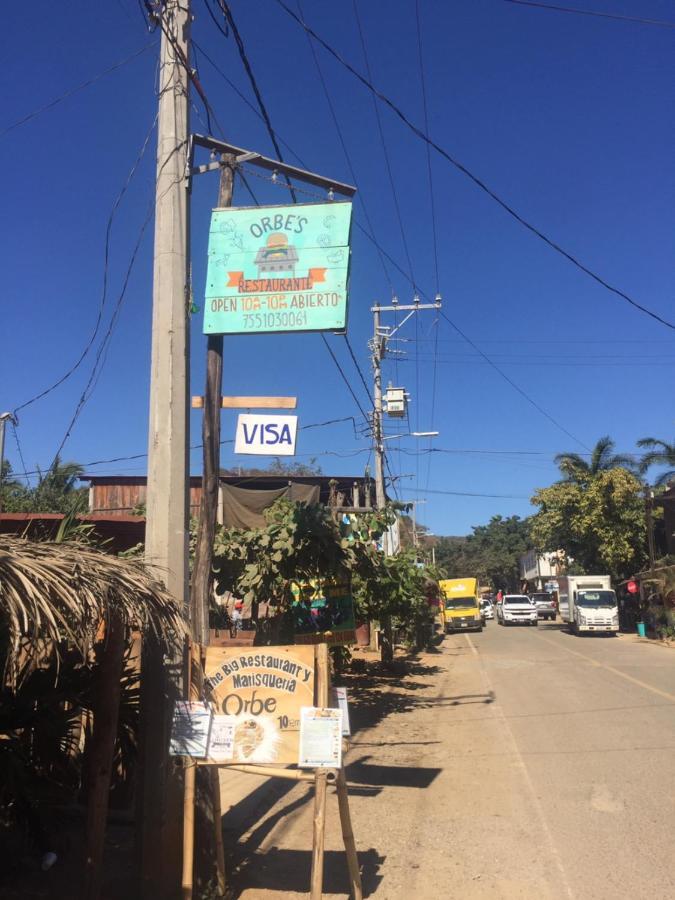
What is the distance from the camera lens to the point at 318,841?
4387 millimetres

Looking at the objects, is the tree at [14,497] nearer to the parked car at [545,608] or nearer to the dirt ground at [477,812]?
the dirt ground at [477,812]

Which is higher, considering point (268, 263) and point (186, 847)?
point (268, 263)

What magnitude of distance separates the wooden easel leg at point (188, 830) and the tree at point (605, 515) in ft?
114

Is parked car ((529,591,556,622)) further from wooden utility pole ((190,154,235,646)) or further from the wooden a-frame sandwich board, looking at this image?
the wooden a-frame sandwich board

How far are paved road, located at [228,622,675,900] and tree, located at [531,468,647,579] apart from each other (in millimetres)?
23852

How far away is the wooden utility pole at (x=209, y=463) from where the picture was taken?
22.5ft

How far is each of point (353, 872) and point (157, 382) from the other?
3878 mm

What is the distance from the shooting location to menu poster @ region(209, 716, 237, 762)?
477 cm

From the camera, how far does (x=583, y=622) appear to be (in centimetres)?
3325

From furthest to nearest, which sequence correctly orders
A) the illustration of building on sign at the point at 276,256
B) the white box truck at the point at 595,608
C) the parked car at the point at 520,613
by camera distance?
1. the parked car at the point at 520,613
2. the white box truck at the point at 595,608
3. the illustration of building on sign at the point at 276,256

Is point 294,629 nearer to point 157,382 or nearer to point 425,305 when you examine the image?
point 157,382

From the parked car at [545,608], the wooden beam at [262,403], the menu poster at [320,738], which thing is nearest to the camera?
the menu poster at [320,738]

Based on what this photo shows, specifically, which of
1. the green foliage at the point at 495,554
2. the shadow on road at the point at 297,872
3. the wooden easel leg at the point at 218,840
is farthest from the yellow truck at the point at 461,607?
the green foliage at the point at 495,554

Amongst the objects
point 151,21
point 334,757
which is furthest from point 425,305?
point 334,757
